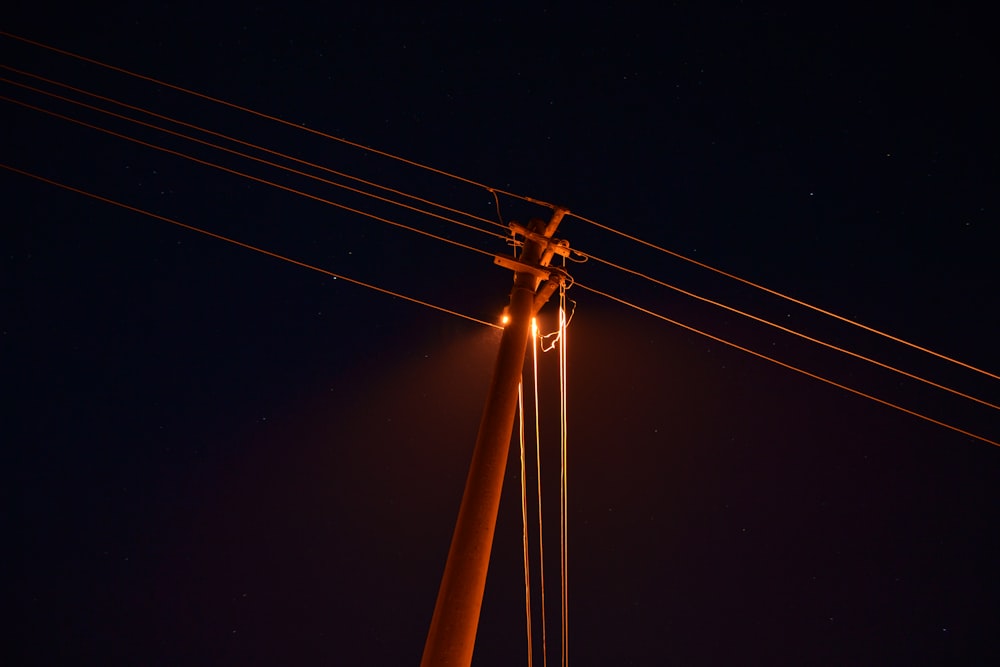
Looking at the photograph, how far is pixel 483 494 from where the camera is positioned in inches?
173

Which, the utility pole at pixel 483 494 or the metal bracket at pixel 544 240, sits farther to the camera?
the metal bracket at pixel 544 240

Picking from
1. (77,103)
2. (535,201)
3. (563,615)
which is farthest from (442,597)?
(77,103)

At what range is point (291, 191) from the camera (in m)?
7.82

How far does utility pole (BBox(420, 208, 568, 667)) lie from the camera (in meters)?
3.96

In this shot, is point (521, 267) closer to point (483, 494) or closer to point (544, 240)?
point (544, 240)

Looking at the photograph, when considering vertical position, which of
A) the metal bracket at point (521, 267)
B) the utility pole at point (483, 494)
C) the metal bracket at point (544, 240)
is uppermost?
the metal bracket at point (544, 240)

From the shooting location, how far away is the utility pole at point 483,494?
13.0ft

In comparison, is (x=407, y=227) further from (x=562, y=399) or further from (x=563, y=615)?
(x=563, y=615)

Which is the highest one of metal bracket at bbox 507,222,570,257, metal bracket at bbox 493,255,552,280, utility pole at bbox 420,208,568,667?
metal bracket at bbox 507,222,570,257

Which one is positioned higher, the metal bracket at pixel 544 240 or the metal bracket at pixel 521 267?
the metal bracket at pixel 544 240

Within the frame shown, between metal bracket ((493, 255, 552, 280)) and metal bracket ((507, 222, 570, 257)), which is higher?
metal bracket ((507, 222, 570, 257))

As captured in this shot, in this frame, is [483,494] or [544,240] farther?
[544,240]

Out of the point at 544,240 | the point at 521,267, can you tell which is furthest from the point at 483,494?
the point at 544,240

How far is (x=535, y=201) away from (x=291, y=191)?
309cm
